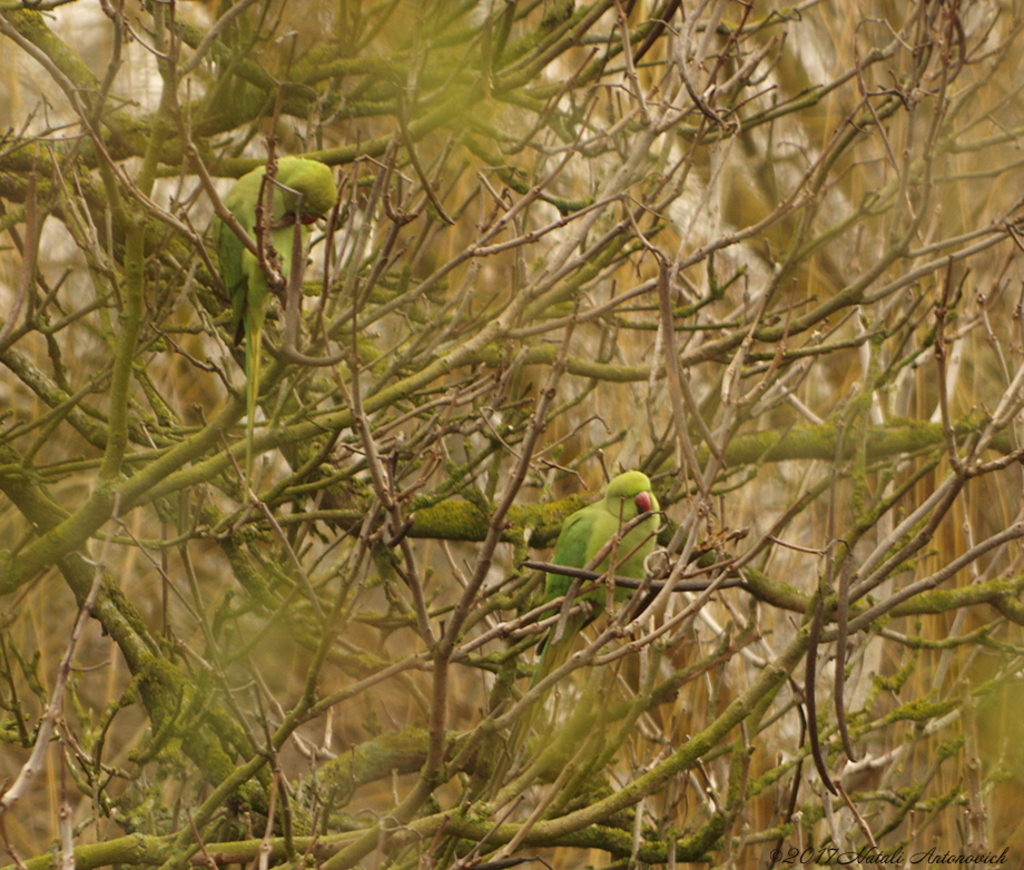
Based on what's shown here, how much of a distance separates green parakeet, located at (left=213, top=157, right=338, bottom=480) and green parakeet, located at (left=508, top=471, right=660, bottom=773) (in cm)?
112

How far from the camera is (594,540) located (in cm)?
356

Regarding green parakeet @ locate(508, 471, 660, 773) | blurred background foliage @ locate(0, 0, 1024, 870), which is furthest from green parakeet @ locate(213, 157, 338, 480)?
green parakeet @ locate(508, 471, 660, 773)

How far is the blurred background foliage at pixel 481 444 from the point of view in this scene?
201cm

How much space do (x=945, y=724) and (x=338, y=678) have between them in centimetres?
399

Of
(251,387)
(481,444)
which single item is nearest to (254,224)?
(251,387)

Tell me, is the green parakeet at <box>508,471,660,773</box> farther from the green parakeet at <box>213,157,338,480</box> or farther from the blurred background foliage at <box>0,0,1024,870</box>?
the green parakeet at <box>213,157,338,480</box>

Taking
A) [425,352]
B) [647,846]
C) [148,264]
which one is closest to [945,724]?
[647,846]

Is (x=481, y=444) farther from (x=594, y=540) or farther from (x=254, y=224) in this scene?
(x=254, y=224)

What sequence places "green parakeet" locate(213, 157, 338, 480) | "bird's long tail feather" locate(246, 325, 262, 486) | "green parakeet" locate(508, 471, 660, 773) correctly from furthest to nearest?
"green parakeet" locate(508, 471, 660, 773), "green parakeet" locate(213, 157, 338, 480), "bird's long tail feather" locate(246, 325, 262, 486)

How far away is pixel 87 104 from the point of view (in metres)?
2.27

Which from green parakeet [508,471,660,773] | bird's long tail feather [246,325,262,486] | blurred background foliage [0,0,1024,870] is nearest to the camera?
blurred background foliage [0,0,1024,870]

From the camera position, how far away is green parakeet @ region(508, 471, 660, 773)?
125 inches

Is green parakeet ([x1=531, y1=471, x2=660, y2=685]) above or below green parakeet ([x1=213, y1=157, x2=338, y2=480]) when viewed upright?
below

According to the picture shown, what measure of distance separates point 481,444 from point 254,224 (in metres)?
4.02
